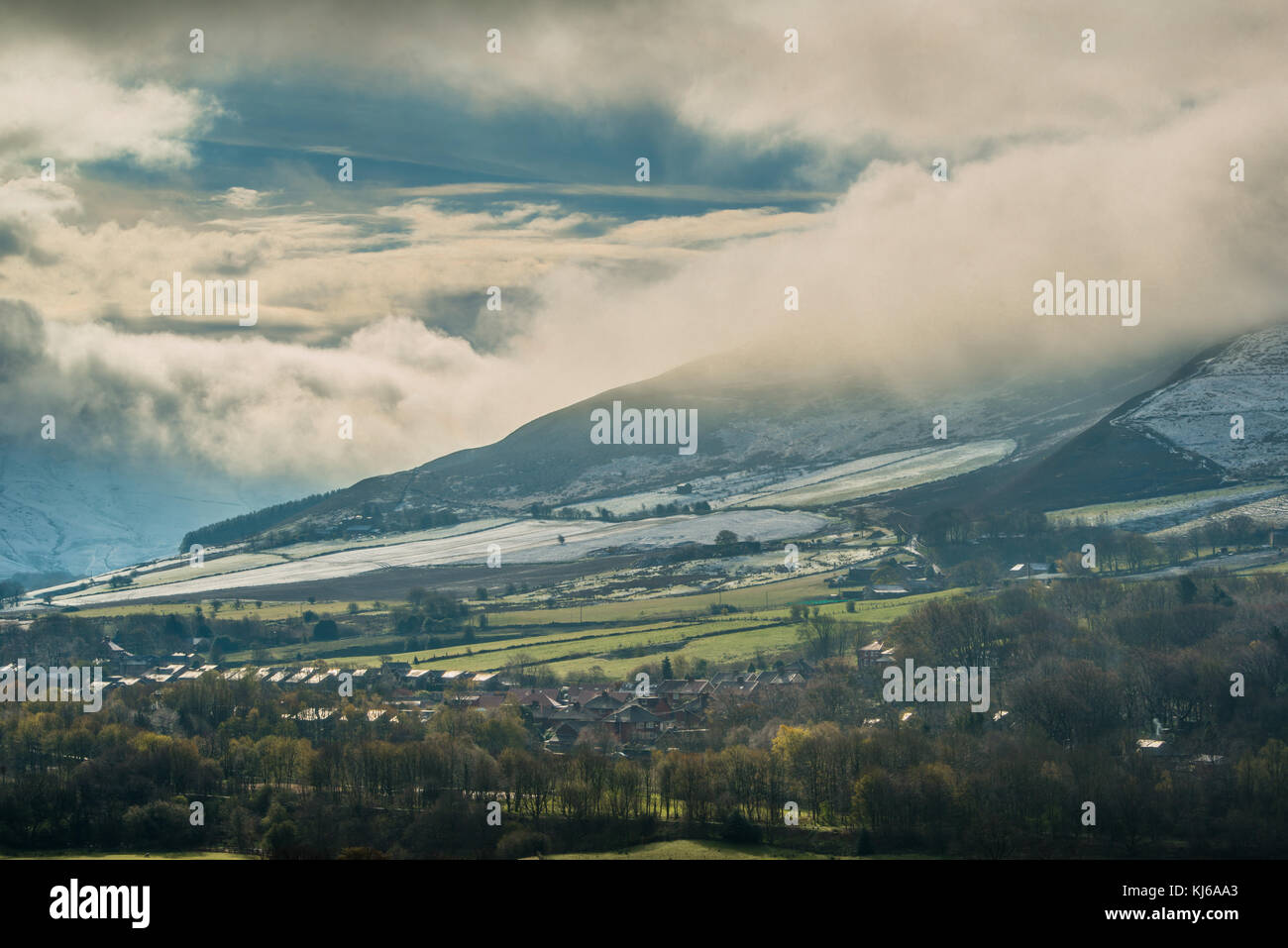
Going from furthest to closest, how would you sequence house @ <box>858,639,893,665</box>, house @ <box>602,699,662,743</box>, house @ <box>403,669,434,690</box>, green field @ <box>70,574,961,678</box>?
green field @ <box>70,574,961,678</box>
house @ <box>403,669,434,690</box>
house @ <box>858,639,893,665</box>
house @ <box>602,699,662,743</box>

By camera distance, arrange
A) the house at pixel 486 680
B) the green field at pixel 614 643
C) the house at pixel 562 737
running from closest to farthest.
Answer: the house at pixel 562 737 < the house at pixel 486 680 < the green field at pixel 614 643

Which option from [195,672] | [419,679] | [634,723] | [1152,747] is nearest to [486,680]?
[419,679]

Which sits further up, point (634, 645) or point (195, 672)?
point (634, 645)

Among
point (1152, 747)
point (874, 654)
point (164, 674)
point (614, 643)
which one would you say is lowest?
point (1152, 747)

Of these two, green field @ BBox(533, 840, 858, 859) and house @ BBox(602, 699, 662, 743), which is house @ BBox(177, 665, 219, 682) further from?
green field @ BBox(533, 840, 858, 859)

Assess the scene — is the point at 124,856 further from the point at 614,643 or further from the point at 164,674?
the point at 164,674

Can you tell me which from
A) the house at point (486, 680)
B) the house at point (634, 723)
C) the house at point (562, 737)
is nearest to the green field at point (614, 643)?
the house at point (486, 680)

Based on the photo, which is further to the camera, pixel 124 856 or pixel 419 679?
pixel 419 679

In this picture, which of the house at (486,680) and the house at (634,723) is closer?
the house at (634,723)

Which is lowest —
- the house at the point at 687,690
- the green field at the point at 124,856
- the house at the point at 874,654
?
the green field at the point at 124,856

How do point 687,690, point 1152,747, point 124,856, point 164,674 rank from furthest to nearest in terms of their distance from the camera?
point 164,674 < point 687,690 < point 1152,747 < point 124,856

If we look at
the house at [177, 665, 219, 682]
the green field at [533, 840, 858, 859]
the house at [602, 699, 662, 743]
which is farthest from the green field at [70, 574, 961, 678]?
the green field at [533, 840, 858, 859]

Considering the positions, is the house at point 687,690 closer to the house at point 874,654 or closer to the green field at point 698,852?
the house at point 874,654
